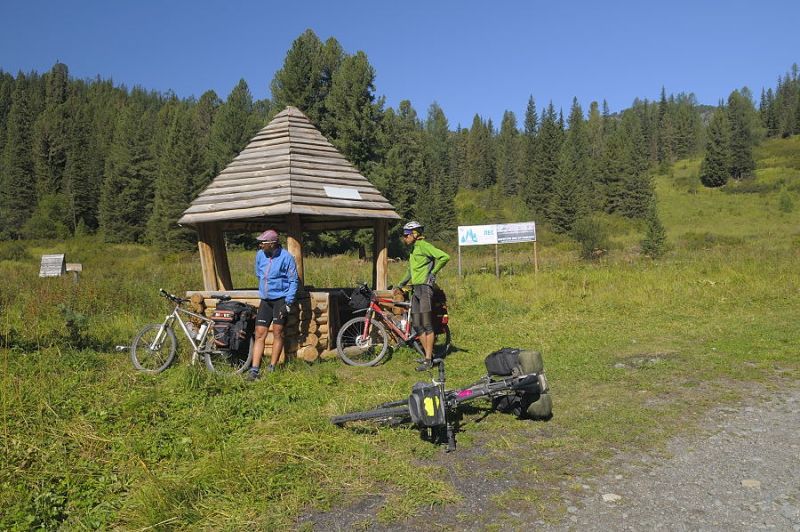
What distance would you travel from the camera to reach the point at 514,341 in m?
9.25

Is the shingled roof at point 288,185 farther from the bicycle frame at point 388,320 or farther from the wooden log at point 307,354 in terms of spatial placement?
the wooden log at point 307,354

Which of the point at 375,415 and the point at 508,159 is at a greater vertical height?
the point at 508,159

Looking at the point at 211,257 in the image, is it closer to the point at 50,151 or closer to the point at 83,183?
the point at 83,183

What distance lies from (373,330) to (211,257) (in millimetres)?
2925

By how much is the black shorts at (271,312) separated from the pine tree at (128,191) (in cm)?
5315

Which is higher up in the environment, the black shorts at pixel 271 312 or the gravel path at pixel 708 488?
the black shorts at pixel 271 312

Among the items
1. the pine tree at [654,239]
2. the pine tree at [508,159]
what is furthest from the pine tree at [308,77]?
the pine tree at [508,159]

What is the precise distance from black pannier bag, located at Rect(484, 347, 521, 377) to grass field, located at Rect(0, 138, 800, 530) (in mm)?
453

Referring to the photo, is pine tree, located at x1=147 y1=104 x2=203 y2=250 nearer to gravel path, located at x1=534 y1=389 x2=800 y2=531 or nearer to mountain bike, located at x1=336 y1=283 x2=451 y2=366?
mountain bike, located at x1=336 y1=283 x2=451 y2=366

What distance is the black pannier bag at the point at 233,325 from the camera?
6902 mm

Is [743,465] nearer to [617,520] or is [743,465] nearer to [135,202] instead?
[617,520]

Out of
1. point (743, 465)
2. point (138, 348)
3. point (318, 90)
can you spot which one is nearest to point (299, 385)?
point (138, 348)

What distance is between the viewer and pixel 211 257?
888 centimetres

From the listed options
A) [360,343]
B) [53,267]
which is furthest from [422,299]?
[53,267]
